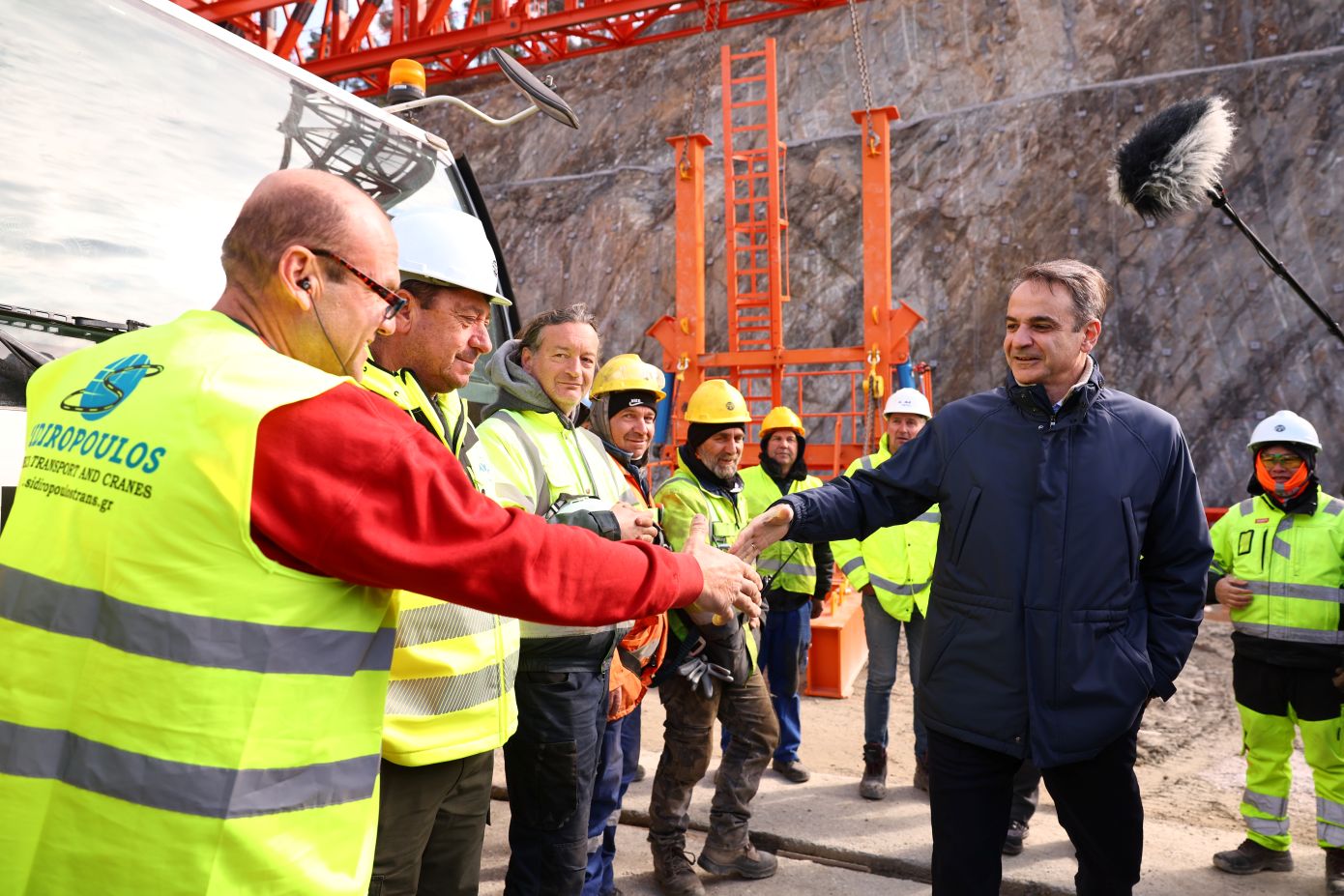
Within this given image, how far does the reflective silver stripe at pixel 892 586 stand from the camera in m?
5.12

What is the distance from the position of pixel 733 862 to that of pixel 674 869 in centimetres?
32

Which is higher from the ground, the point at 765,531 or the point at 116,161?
the point at 116,161

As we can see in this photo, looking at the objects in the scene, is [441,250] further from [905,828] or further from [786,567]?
[786,567]

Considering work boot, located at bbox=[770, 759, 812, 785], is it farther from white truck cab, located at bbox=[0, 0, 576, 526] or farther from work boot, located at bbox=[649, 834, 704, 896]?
white truck cab, located at bbox=[0, 0, 576, 526]

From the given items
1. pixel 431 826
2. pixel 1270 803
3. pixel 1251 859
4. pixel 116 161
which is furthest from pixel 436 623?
pixel 1270 803

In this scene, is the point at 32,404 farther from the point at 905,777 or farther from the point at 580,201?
the point at 580,201

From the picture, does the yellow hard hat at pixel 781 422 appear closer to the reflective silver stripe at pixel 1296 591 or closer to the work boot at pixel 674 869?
the reflective silver stripe at pixel 1296 591

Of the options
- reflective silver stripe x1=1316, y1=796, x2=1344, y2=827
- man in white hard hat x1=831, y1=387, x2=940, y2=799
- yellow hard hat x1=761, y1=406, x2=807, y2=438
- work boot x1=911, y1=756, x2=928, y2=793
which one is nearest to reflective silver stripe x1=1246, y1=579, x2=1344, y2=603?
reflective silver stripe x1=1316, y1=796, x2=1344, y2=827

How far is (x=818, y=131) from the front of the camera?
20.8m

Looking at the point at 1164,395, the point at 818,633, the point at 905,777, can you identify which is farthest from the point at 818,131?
the point at 905,777

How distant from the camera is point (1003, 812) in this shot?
2498 mm

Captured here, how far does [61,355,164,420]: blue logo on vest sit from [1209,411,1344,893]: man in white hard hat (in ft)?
14.2

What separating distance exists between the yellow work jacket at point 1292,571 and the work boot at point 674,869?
272 cm

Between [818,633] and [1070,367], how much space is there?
4878 millimetres
